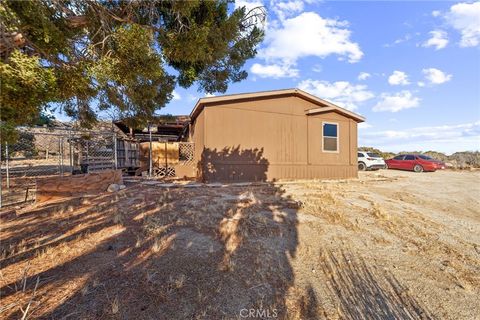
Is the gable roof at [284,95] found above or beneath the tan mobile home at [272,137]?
above

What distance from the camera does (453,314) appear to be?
3.33 meters

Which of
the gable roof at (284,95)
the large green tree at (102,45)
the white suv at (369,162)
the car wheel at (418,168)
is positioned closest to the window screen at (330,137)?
the gable roof at (284,95)

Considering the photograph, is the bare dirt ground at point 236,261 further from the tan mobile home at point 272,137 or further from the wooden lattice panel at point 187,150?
the wooden lattice panel at point 187,150

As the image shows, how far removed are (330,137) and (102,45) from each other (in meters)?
11.6

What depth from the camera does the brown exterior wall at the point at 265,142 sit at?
36.3 feet

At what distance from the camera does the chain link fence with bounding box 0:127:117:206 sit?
8812 millimetres

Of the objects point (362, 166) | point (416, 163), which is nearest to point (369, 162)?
point (362, 166)

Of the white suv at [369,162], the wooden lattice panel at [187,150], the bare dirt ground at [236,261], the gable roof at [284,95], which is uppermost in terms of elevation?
the gable roof at [284,95]

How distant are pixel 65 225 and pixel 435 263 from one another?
24.1ft

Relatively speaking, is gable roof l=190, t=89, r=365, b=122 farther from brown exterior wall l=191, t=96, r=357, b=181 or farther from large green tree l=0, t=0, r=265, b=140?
large green tree l=0, t=0, r=265, b=140

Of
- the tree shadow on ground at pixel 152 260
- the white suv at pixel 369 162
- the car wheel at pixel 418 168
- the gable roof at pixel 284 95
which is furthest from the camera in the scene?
the white suv at pixel 369 162

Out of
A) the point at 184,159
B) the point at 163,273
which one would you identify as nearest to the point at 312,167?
the point at 184,159

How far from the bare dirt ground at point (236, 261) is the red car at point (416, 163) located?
574 inches

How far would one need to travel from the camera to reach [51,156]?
25.6m
